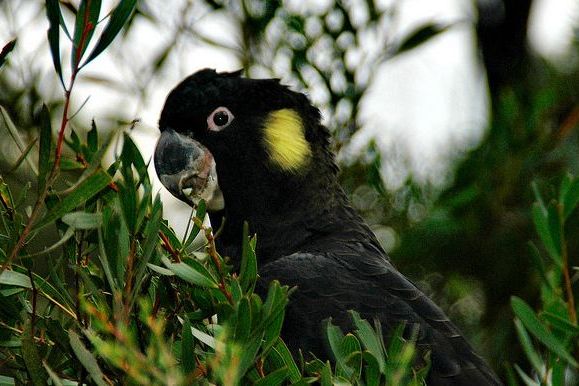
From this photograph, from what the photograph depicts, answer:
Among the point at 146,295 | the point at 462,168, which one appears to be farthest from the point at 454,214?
the point at 146,295

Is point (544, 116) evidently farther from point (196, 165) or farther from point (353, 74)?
point (196, 165)

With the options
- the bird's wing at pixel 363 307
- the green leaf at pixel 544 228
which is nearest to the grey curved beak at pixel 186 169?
the bird's wing at pixel 363 307

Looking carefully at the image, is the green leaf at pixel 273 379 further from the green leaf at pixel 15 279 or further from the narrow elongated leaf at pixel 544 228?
→ the narrow elongated leaf at pixel 544 228

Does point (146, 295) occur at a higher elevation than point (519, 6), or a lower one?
lower

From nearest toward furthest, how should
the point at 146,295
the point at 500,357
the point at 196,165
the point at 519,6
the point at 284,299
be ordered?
the point at 284,299 < the point at 146,295 < the point at 196,165 < the point at 500,357 < the point at 519,6

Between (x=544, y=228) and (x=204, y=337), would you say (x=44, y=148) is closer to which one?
(x=204, y=337)

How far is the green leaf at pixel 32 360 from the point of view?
1153 millimetres

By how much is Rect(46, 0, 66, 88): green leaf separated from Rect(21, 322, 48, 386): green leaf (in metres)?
0.32

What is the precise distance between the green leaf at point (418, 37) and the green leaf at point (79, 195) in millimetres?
1693

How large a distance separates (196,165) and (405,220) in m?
0.78

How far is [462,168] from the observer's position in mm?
3066

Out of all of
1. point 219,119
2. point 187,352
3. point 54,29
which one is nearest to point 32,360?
point 187,352

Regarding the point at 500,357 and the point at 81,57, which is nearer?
the point at 81,57

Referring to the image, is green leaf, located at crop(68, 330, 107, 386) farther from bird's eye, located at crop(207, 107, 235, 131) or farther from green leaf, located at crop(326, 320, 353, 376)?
bird's eye, located at crop(207, 107, 235, 131)
